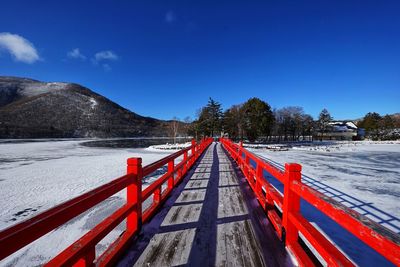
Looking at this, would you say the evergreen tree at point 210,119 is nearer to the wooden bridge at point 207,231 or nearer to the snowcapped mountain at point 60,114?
the wooden bridge at point 207,231

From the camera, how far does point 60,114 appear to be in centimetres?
10394

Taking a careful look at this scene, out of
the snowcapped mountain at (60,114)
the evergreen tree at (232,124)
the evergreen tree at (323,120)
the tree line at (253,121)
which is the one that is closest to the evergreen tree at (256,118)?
the tree line at (253,121)

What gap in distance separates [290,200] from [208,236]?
4.76 ft

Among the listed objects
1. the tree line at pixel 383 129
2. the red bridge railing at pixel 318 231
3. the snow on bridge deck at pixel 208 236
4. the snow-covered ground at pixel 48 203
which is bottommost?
the snow-covered ground at pixel 48 203

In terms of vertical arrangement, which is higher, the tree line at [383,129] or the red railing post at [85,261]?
A: the tree line at [383,129]

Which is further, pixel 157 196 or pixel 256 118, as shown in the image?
pixel 256 118

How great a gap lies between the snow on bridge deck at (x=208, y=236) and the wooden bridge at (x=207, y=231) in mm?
13

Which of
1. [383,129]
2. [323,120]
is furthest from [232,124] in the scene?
[383,129]

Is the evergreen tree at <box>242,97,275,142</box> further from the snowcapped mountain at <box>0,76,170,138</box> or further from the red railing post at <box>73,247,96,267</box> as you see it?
the snowcapped mountain at <box>0,76,170,138</box>

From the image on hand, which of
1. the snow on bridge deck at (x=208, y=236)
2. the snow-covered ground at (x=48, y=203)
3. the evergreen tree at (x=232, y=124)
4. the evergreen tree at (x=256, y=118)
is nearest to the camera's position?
the snow on bridge deck at (x=208, y=236)

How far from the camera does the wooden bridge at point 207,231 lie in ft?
4.73

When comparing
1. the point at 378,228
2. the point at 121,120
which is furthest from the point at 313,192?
the point at 121,120

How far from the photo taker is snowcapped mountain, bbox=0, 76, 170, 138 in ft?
282

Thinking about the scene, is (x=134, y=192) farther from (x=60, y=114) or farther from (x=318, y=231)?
(x=60, y=114)
